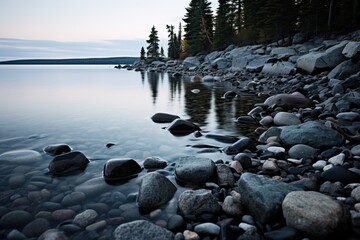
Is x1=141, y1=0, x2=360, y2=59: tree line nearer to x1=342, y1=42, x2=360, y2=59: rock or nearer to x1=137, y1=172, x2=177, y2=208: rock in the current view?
x1=342, y1=42, x2=360, y2=59: rock

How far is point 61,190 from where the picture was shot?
12.9 ft

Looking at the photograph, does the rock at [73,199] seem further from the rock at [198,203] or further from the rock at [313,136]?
the rock at [313,136]

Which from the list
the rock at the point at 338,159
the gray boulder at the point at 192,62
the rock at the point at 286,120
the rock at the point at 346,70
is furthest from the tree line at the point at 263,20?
the rock at the point at 338,159

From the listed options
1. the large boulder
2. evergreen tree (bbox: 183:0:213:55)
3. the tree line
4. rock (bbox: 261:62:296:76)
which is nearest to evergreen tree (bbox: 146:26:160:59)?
Answer: the tree line

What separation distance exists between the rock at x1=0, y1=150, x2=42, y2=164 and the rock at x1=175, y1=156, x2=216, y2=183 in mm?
2811

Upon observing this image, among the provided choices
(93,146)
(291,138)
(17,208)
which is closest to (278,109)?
(291,138)

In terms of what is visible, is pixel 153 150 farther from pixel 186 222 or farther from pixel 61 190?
pixel 186 222

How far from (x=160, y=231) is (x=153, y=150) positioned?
3.12 metres

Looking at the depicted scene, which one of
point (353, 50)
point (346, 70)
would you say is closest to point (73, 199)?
point (346, 70)

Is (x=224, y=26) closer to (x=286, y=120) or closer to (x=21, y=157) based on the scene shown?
(x=286, y=120)

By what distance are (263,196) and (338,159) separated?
2.07 metres

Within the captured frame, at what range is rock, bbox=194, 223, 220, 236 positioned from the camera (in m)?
2.80

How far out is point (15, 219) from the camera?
3189 millimetres

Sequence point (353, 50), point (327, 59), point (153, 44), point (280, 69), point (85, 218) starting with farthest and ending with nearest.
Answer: point (153, 44), point (280, 69), point (327, 59), point (353, 50), point (85, 218)
